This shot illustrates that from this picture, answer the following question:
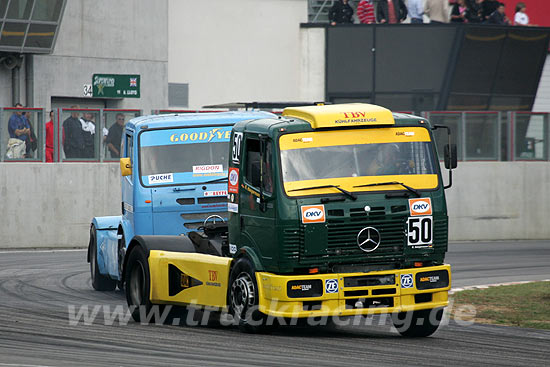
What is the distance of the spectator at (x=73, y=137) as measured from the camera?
77.5 feet

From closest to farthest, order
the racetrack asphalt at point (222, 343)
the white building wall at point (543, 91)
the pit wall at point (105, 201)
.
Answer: the racetrack asphalt at point (222, 343), the pit wall at point (105, 201), the white building wall at point (543, 91)

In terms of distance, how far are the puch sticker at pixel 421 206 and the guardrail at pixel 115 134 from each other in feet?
37.4

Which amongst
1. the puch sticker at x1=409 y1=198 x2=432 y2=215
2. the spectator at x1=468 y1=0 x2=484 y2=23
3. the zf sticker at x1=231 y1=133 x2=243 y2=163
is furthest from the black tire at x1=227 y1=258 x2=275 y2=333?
the spectator at x1=468 y1=0 x2=484 y2=23

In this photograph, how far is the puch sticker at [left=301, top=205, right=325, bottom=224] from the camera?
10.8 m

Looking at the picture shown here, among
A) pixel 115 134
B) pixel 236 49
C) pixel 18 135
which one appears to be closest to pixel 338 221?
pixel 115 134

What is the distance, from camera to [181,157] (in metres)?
15.1

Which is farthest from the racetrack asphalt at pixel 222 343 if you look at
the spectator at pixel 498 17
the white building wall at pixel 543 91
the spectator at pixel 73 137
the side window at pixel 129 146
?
the white building wall at pixel 543 91

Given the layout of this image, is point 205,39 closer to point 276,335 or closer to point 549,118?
point 549,118

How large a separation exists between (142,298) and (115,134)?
38.5 ft

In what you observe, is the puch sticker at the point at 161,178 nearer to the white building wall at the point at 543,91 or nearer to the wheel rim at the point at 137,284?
the wheel rim at the point at 137,284

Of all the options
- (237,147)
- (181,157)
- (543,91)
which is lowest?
(181,157)

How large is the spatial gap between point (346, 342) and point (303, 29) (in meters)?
26.2

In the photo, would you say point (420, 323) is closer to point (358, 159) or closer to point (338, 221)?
point (338, 221)

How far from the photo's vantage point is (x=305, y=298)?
421 inches
